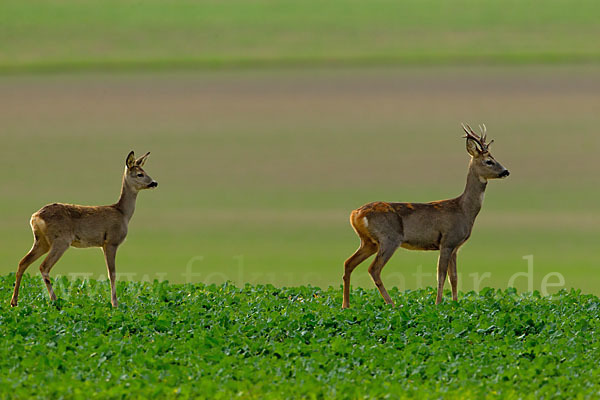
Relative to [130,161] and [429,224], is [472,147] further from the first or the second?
[130,161]

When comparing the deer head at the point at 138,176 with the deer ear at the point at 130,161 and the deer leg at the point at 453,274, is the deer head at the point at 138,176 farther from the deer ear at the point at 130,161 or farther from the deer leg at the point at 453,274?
the deer leg at the point at 453,274

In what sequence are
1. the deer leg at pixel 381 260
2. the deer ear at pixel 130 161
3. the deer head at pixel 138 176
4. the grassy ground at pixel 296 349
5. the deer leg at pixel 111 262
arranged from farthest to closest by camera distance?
the deer head at pixel 138 176 → the deer ear at pixel 130 161 → the deer leg at pixel 111 262 → the deer leg at pixel 381 260 → the grassy ground at pixel 296 349

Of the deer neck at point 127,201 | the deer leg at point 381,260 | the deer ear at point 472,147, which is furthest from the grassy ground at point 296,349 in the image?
the deer ear at point 472,147

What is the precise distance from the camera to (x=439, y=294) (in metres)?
15.8

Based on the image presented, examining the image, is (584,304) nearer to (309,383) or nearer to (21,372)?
(309,383)

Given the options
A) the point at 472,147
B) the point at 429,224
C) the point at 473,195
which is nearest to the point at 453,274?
the point at 429,224

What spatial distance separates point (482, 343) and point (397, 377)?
6.39ft

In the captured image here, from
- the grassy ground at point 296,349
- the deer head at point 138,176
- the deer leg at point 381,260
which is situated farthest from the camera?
the deer head at point 138,176

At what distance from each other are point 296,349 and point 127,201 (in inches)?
191

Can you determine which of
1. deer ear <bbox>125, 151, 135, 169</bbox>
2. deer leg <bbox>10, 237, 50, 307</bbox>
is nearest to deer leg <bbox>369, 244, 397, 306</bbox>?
deer ear <bbox>125, 151, 135, 169</bbox>

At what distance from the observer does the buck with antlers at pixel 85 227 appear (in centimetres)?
1552

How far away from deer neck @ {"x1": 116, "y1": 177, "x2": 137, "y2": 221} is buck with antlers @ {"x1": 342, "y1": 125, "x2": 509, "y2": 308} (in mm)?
3431

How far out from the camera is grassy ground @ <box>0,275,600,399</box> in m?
11.2

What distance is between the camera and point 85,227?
51.5 ft
